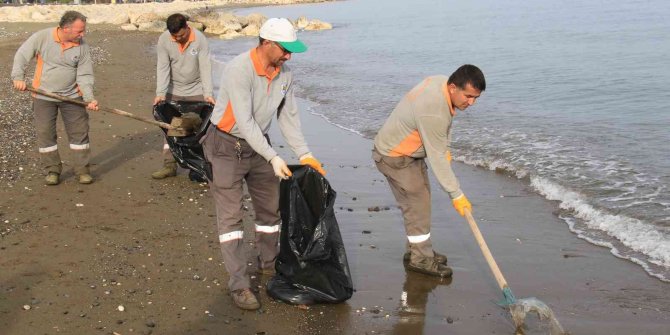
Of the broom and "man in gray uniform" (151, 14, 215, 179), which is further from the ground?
"man in gray uniform" (151, 14, 215, 179)

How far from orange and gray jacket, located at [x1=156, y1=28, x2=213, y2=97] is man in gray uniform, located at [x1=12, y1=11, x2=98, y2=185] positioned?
0.73 meters

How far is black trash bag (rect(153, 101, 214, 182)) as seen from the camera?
23.7 feet

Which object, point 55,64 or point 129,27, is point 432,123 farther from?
point 129,27

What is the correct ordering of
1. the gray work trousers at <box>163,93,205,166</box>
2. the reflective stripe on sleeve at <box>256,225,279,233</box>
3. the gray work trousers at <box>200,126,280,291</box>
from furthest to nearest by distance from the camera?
the gray work trousers at <box>163,93,205,166</box> < the reflective stripe on sleeve at <box>256,225,279,233</box> < the gray work trousers at <box>200,126,280,291</box>

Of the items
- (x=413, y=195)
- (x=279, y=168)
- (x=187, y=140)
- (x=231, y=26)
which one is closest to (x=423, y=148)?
(x=413, y=195)

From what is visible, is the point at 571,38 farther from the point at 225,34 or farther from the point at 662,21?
the point at 225,34

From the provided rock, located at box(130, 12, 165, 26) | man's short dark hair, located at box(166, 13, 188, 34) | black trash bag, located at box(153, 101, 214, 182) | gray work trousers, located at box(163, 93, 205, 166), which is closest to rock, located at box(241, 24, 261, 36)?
rock, located at box(130, 12, 165, 26)

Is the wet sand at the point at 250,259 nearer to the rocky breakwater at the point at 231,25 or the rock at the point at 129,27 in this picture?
the rocky breakwater at the point at 231,25

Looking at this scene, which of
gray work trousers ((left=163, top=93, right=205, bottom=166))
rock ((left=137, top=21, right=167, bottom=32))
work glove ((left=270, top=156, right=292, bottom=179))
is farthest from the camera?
rock ((left=137, top=21, right=167, bottom=32))

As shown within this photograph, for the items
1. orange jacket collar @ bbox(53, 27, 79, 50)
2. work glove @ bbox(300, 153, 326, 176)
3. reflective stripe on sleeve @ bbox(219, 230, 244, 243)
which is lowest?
reflective stripe on sleeve @ bbox(219, 230, 244, 243)

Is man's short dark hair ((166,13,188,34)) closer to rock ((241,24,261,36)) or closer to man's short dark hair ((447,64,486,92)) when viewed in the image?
man's short dark hair ((447,64,486,92))

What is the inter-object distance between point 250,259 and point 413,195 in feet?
4.52

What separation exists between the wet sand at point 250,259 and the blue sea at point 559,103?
475 millimetres

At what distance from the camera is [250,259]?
17.9 ft
